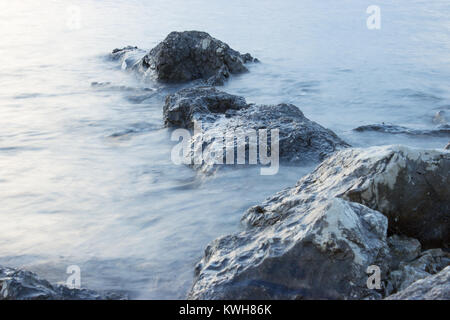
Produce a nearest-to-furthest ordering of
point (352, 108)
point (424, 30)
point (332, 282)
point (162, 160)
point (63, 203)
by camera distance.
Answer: point (332, 282) → point (63, 203) → point (162, 160) → point (352, 108) → point (424, 30)

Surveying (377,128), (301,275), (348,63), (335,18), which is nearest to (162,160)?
(377,128)

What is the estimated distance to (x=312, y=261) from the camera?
2.32 metres

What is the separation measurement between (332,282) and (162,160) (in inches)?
118

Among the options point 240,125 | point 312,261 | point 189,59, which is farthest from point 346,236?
point 189,59

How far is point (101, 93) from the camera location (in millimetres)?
7758

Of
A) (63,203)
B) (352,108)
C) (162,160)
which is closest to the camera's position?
(63,203)

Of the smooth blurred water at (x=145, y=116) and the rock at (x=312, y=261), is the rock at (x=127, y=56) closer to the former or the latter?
the smooth blurred water at (x=145, y=116)

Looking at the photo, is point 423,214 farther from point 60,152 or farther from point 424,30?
point 424,30

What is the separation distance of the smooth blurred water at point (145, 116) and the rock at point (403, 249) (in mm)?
1165

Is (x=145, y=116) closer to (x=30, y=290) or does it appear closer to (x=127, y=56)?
(x=127, y=56)

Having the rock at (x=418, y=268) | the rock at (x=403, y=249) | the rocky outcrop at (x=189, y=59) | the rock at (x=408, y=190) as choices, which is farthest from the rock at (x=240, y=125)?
the rocky outcrop at (x=189, y=59)

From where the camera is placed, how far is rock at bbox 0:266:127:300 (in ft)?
7.86

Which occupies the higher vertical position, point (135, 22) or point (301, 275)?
point (135, 22)

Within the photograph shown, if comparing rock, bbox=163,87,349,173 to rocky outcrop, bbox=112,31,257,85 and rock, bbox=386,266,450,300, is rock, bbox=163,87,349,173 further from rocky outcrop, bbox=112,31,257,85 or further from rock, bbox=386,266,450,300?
rock, bbox=386,266,450,300
